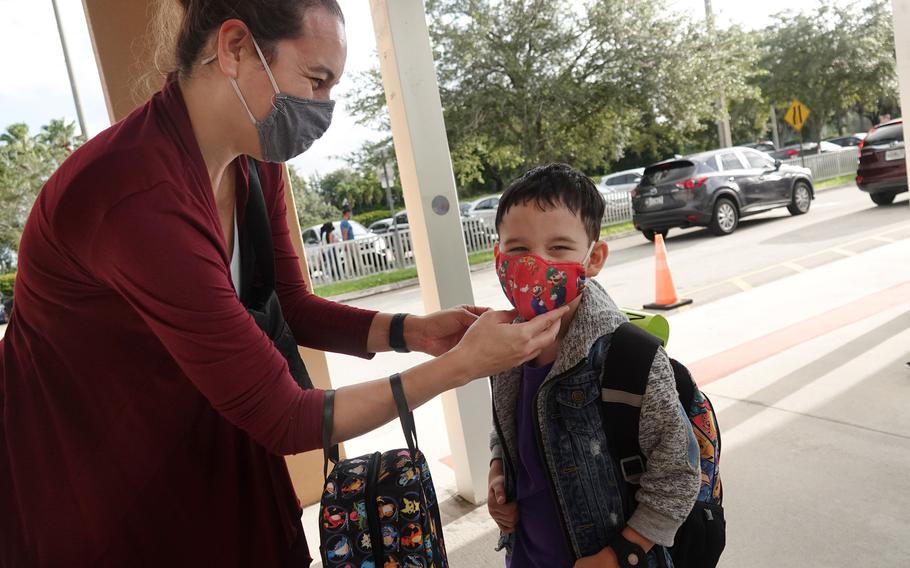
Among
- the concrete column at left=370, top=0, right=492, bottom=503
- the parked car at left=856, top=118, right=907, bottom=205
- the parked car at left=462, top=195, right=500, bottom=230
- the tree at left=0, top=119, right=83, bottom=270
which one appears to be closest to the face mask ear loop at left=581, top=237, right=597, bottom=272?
the concrete column at left=370, top=0, right=492, bottom=503

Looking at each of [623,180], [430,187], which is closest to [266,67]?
[430,187]

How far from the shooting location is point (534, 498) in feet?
5.54

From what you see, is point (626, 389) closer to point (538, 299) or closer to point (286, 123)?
point (538, 299)

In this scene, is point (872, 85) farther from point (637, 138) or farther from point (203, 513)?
point (203, 513)

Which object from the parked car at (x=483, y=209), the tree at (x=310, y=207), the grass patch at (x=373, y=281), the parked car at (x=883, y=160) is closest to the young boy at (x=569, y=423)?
the parked car at (x=883, y=160)

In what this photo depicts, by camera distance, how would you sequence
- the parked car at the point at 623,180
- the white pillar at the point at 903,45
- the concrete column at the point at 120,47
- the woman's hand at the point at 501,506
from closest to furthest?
the woman's hand at the point at 501,506, the concrete column at the point at 120,47, the white pillar at the point at 903,45, the parked car at the point at 623,180

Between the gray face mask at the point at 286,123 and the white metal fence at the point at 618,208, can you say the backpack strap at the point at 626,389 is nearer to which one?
the gray face mask at the point at 286,123

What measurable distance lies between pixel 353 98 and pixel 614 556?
19973 mm

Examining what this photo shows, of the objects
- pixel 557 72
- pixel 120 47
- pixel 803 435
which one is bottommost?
pixel 803 435

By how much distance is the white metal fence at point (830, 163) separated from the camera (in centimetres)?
2458

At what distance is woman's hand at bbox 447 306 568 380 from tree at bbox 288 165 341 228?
2150 centimetres

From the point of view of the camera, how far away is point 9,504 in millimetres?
1346

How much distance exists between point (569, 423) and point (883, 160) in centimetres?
1327

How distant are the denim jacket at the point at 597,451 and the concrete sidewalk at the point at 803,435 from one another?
53.2 inches
